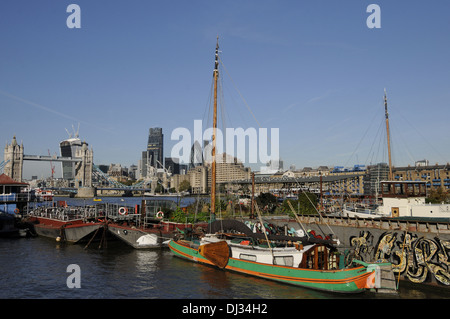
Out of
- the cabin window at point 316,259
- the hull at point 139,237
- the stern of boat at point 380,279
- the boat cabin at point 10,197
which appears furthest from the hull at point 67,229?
the stern of boat at point 380,279

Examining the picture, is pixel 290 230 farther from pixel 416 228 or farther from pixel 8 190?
pixel 8 190

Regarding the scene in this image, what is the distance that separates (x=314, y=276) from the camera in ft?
79.8

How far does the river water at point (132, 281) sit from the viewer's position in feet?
78.6

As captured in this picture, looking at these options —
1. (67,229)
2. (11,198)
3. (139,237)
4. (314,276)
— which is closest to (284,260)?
(314,276)

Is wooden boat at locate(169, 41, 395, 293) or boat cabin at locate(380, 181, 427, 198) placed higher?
boat cabin at locate(380, 181, 427, 198)

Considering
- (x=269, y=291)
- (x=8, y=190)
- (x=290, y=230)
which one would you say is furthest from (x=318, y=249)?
(x=8, y=190)

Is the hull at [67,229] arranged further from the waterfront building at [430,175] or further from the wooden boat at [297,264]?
the waterfront building at [430,175]

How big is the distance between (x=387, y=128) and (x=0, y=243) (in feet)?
191

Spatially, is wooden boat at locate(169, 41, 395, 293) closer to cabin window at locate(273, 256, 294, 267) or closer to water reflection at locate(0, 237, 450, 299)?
cabin window at locate(273, 256, 294, 267)

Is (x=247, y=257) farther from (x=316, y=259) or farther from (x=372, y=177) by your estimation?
(x=372, y=177)

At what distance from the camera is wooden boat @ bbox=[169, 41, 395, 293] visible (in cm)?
2328

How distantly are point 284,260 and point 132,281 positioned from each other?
11.9 meters

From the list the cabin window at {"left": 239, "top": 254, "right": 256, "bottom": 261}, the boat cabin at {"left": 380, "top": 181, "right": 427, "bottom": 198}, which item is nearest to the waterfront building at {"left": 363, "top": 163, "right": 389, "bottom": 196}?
the boat cabin at {"left": 380, "top": 181, "right": 427, "bottom": 198}
